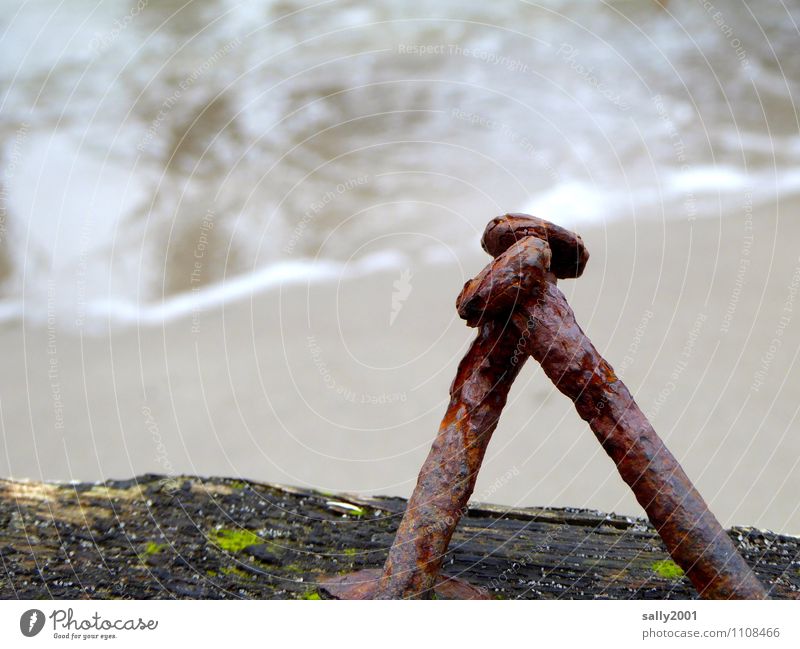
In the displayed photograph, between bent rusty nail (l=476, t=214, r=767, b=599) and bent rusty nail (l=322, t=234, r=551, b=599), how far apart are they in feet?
0.11

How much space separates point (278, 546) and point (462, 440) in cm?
75

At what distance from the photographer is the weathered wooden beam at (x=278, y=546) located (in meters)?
1.88

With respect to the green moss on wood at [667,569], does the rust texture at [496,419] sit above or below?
above

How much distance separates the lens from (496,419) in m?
1.69

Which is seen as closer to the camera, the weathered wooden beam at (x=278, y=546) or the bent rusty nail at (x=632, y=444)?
the bent rusty nail at (x=632, y=444)

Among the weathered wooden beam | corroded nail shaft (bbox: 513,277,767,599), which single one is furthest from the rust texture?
the weathered wooden beam

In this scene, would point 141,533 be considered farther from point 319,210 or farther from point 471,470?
point 319,210

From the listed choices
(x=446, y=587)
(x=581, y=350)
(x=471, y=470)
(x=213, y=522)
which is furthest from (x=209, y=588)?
(x=581, y=350)

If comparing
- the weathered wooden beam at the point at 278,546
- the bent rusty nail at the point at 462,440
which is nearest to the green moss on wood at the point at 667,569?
the weathered wooden beam at the point at 278,546

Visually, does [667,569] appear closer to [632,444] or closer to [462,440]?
[632,444]

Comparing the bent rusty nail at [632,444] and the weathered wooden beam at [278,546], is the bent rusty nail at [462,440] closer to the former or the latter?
the bent rusty nail at [632,444]

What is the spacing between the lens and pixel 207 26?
3.47m

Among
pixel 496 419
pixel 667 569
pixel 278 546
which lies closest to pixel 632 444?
pixel 496 419

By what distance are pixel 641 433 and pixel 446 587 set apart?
581 millimetres
